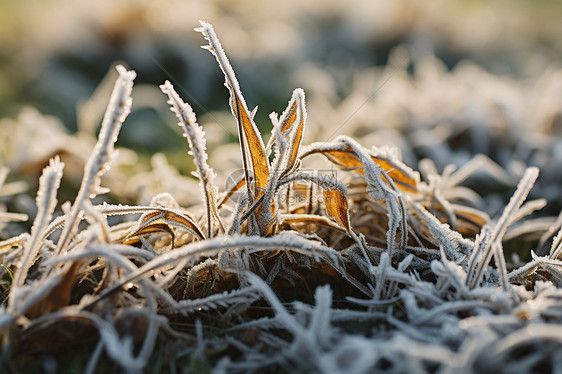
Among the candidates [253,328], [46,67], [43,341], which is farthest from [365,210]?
[46,67]

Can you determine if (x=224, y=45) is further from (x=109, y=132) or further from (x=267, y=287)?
(x=267, y=287)

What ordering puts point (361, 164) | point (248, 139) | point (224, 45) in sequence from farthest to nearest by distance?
point (224, 45), point (361, 164), point (248, 139)

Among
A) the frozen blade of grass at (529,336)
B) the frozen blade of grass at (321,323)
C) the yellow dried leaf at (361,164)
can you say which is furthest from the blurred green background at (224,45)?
the frozen blade of grass at (529,336)

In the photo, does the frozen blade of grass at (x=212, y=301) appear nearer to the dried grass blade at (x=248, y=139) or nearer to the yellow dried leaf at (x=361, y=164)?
the dried grass blade at (x=248, y=139)

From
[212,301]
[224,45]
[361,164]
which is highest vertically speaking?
[224,45]

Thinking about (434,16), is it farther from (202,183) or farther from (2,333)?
(2,333)

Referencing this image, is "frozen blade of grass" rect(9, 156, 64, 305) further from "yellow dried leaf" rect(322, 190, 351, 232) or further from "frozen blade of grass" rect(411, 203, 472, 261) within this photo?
"frozen blade of grass" rect(411, 203, 472, 261)

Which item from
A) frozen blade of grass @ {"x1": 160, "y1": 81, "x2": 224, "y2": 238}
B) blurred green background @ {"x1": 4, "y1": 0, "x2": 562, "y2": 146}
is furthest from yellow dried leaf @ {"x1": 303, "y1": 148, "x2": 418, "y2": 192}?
blurred green background @ {"x1": 4, "y1": 0, "x2": 562, "y2": 146}

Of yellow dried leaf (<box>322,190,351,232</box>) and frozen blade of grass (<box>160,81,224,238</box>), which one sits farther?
yellow dried leaf (<box>322,190,351,232</box>)

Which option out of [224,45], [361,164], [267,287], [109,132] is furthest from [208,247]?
[224,45]
